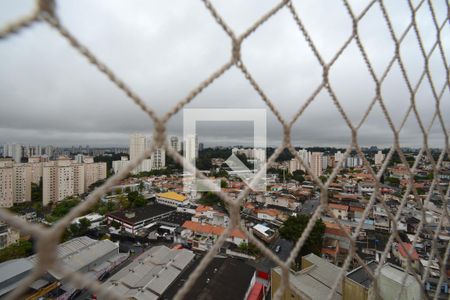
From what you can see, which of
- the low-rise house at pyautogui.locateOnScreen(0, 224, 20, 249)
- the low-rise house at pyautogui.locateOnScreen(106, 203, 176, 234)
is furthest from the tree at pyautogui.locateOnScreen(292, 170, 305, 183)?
the low-rise house at pyautogui.locateOnScreen(0, 224, 20, 249)

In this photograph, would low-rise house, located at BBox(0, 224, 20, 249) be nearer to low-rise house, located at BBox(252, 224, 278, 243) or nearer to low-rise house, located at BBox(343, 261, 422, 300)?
low-rise house, located at BBox(252, 224, 278, 243)

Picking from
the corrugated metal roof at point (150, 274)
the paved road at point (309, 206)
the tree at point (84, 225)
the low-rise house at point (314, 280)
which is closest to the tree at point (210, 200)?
the paved road at point (309, 206)

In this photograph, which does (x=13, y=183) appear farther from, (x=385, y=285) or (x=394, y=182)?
(x=394, y=182)

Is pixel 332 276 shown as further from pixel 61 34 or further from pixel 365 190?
pixel 365 190

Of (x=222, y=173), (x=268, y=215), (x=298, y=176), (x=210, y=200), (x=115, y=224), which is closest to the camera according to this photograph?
(x=268, y=215)

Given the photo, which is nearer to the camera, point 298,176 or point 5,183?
point 5,183

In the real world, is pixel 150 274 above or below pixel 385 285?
below

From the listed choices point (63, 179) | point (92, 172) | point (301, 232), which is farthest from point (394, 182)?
point (63, 179)

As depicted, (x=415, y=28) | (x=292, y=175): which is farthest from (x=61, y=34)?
(x=292, y=175)
